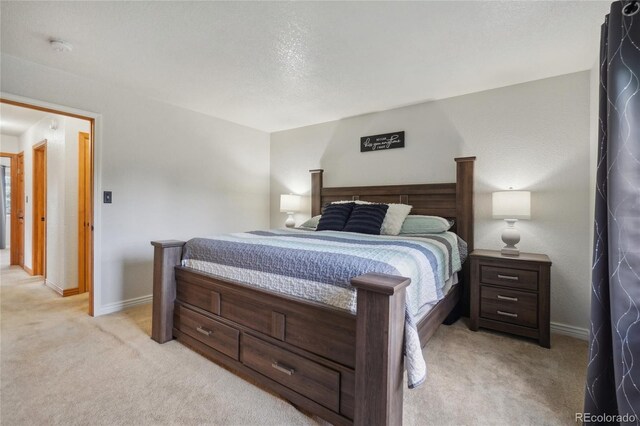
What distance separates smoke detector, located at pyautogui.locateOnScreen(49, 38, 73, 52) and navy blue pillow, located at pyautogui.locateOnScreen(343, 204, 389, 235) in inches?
106

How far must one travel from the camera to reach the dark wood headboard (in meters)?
2.93

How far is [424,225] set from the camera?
2826 millimetres

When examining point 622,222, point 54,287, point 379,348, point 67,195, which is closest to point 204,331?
point 379,348

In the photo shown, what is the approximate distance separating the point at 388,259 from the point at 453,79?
2.08 metres

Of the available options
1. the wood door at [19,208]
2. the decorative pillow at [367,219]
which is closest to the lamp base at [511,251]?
the decorative pillow at [367,219]

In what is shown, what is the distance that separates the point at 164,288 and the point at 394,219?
2109 mm

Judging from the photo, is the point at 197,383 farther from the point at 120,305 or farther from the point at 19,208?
the point at 19,208

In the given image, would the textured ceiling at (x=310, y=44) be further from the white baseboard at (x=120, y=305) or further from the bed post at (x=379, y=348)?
the white baseboard at (x=120, y=305)

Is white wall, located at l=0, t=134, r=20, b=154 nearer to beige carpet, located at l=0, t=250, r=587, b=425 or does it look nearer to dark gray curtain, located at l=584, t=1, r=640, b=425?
beige carpet, located at l=0, t=250, r=587, b=425

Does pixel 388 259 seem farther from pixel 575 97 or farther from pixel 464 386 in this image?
pixel 575 97

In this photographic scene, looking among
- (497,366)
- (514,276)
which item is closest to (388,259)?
(497,366)

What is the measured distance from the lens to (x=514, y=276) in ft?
7.82

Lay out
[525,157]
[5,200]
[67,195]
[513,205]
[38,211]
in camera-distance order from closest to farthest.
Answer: [513,205], [525,157], [67,195], [38,211], [5,200]

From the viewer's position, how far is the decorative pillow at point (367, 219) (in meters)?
2.83
